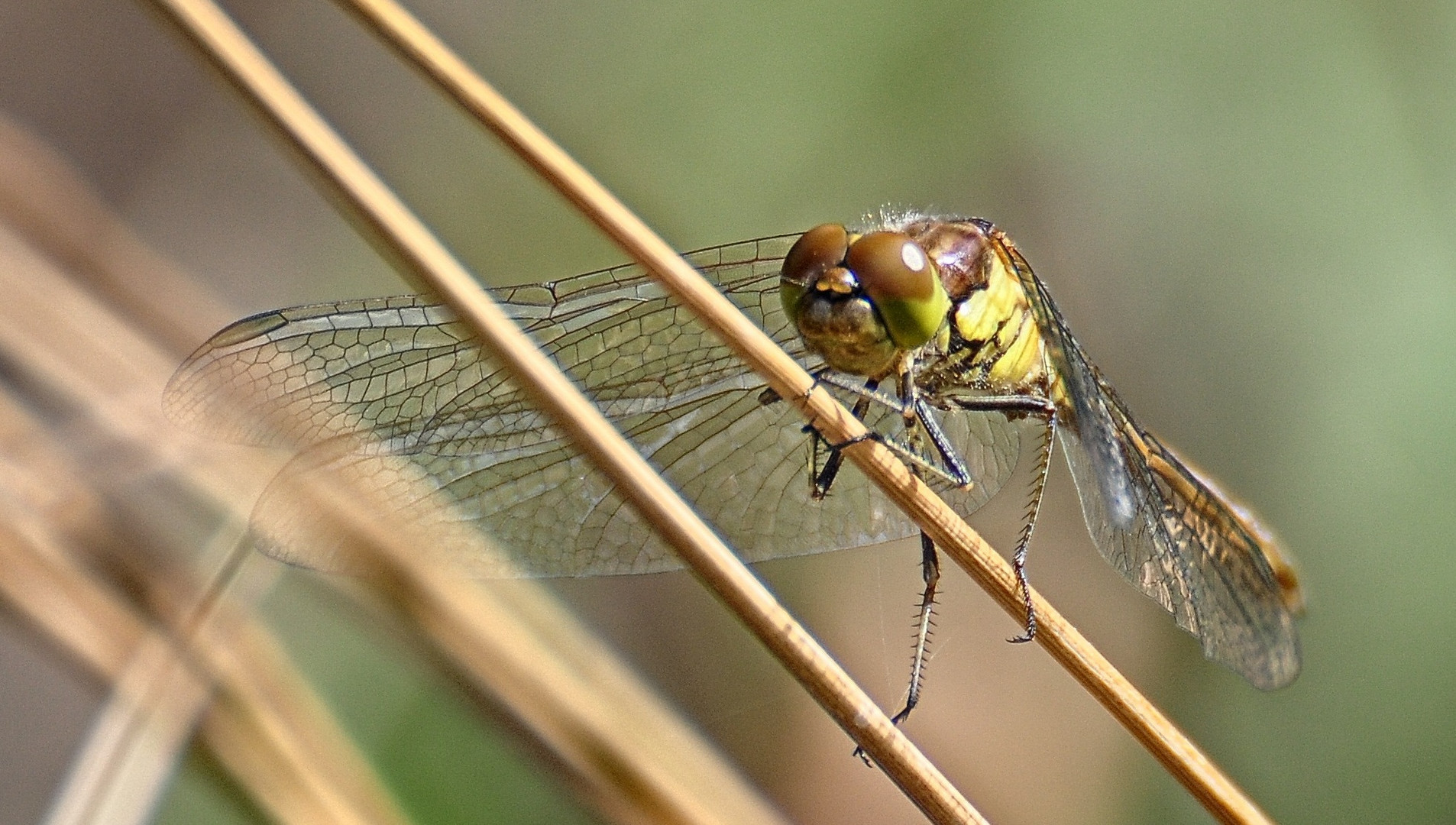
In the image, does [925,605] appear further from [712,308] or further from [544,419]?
[712,308]

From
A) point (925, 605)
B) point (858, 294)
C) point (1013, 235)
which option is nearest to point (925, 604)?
point (925, 605)

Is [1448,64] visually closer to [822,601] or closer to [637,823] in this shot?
[822,601]

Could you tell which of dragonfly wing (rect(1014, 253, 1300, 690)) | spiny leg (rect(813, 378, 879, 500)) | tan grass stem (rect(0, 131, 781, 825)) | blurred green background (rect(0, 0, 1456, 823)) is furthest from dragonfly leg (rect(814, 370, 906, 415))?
blurred green background (rect(0, 0, 1456, 823))

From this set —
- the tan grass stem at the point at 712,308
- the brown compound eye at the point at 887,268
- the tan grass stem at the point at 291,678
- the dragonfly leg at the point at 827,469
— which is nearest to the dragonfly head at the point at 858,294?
the brown compound eye at the point at 887,268

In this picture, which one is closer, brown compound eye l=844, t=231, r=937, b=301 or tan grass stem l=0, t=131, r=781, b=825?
tan grass stem l=0, t=131, r=781, b=825

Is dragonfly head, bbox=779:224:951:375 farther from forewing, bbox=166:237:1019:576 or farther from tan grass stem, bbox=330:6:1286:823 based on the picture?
tan grass stem, bbox=330:6:1286:823

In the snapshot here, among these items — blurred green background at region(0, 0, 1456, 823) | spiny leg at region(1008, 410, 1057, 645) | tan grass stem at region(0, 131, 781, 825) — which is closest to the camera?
tan grass stem at region(0, 131, 781, 825)

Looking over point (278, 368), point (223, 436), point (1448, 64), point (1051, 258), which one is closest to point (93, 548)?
point (223, 436)

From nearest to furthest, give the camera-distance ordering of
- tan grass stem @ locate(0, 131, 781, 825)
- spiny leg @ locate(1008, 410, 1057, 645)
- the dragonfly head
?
tan grass stem @ locate(0, 131, 781, 825) < spiny leg @ locate(1008, 410, 1057, 645) < the dragonfly head
